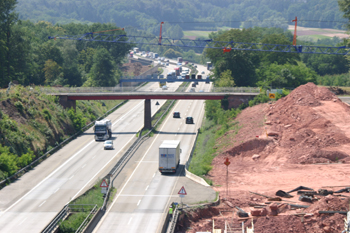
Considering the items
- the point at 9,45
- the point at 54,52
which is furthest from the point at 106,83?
the point at 9,45

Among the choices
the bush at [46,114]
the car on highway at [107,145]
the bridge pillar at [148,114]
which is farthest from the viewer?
the bridge pillar at [148,114]

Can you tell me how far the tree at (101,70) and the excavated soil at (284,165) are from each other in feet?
182

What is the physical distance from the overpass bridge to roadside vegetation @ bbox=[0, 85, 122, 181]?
8.67 ft

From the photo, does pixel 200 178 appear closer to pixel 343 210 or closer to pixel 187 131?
pixel 343 210

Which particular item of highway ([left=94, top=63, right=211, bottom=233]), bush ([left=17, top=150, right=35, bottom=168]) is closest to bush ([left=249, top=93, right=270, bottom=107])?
highway ([left=94, top=63, right=211, bottom=233])

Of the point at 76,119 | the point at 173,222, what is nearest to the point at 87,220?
the point at 173,222

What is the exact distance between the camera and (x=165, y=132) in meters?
91.9

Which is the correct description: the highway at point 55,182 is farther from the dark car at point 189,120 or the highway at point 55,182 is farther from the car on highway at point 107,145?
the dark car at point 189,120

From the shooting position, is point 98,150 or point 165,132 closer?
point 98,150

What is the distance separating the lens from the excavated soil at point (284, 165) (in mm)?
40081

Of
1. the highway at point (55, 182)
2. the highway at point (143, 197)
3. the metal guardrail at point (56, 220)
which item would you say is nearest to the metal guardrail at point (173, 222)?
the highway at point (143, 197)

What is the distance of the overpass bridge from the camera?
8969 centimetres

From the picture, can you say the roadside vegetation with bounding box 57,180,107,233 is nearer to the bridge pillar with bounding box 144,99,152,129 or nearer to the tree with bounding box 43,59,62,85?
the bridge pillar with bounding box 144,99,152,129

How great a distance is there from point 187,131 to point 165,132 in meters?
4.57
